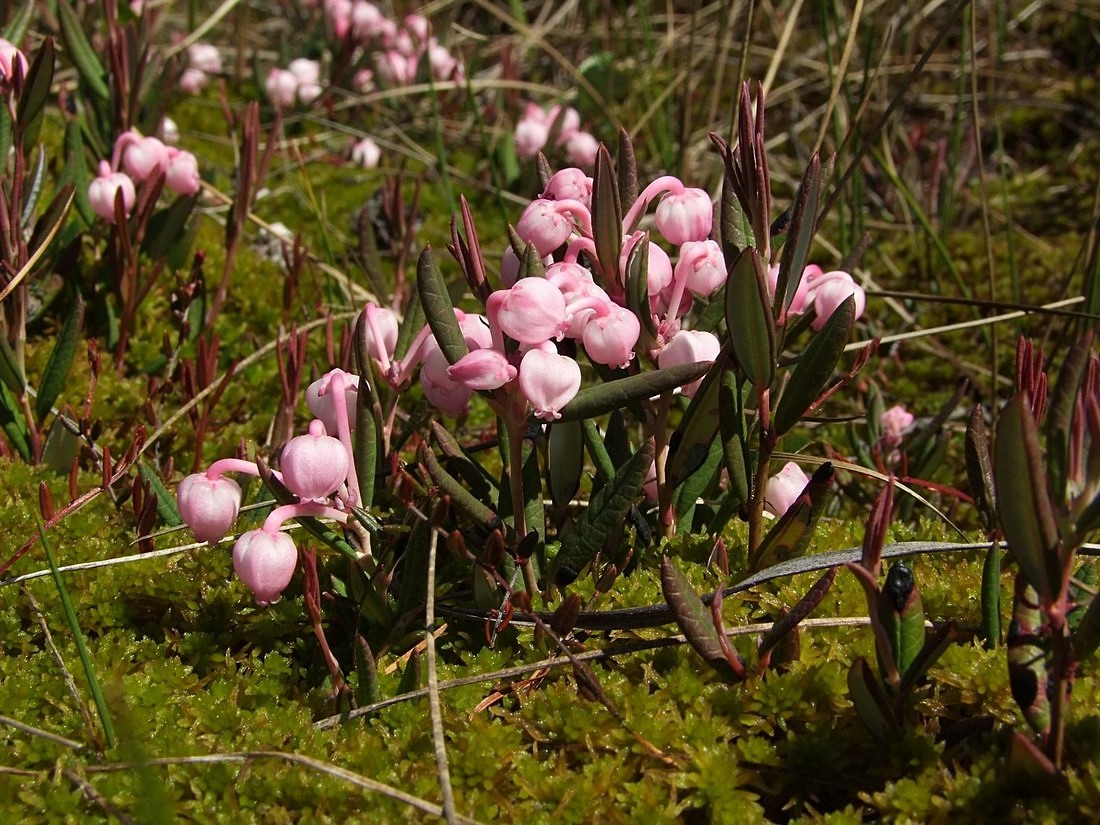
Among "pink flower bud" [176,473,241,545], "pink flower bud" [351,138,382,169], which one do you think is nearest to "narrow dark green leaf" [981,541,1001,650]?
"pink flower bud" [176,473,241,545]

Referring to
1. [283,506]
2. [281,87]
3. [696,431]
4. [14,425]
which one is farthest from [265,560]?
[281,87]

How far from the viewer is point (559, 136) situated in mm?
3773

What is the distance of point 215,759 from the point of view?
1211 millimetres

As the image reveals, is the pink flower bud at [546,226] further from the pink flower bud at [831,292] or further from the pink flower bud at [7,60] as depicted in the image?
the pink flower bud at [7,60]

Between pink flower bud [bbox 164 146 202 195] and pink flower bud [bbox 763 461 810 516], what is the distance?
1.43 meters

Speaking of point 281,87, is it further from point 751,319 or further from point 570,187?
point 751,319

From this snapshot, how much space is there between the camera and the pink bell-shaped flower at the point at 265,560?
127cm

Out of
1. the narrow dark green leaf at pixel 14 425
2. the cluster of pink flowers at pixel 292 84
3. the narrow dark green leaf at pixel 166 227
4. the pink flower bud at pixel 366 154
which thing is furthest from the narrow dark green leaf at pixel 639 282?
the cluster of pink flowers at pixel 292 84

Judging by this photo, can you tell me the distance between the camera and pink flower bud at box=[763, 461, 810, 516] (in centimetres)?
162

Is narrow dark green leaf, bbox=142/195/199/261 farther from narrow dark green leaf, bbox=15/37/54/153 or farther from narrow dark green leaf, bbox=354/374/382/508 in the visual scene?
narrow dark green leaf, bbox=354/374/382/508

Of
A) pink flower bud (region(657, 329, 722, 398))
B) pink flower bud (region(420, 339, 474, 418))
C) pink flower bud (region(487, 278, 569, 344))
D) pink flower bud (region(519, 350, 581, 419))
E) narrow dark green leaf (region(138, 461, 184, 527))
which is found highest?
pink flower bud (region(487, 278, 569, 344))

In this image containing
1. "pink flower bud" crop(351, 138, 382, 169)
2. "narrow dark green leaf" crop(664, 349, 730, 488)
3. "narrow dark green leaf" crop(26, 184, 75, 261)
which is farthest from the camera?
"pink flower bud" crop(351, 138, 382, 169)

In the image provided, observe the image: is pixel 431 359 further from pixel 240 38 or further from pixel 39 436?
pixel 240 38

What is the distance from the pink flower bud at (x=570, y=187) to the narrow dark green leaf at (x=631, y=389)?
30cm
